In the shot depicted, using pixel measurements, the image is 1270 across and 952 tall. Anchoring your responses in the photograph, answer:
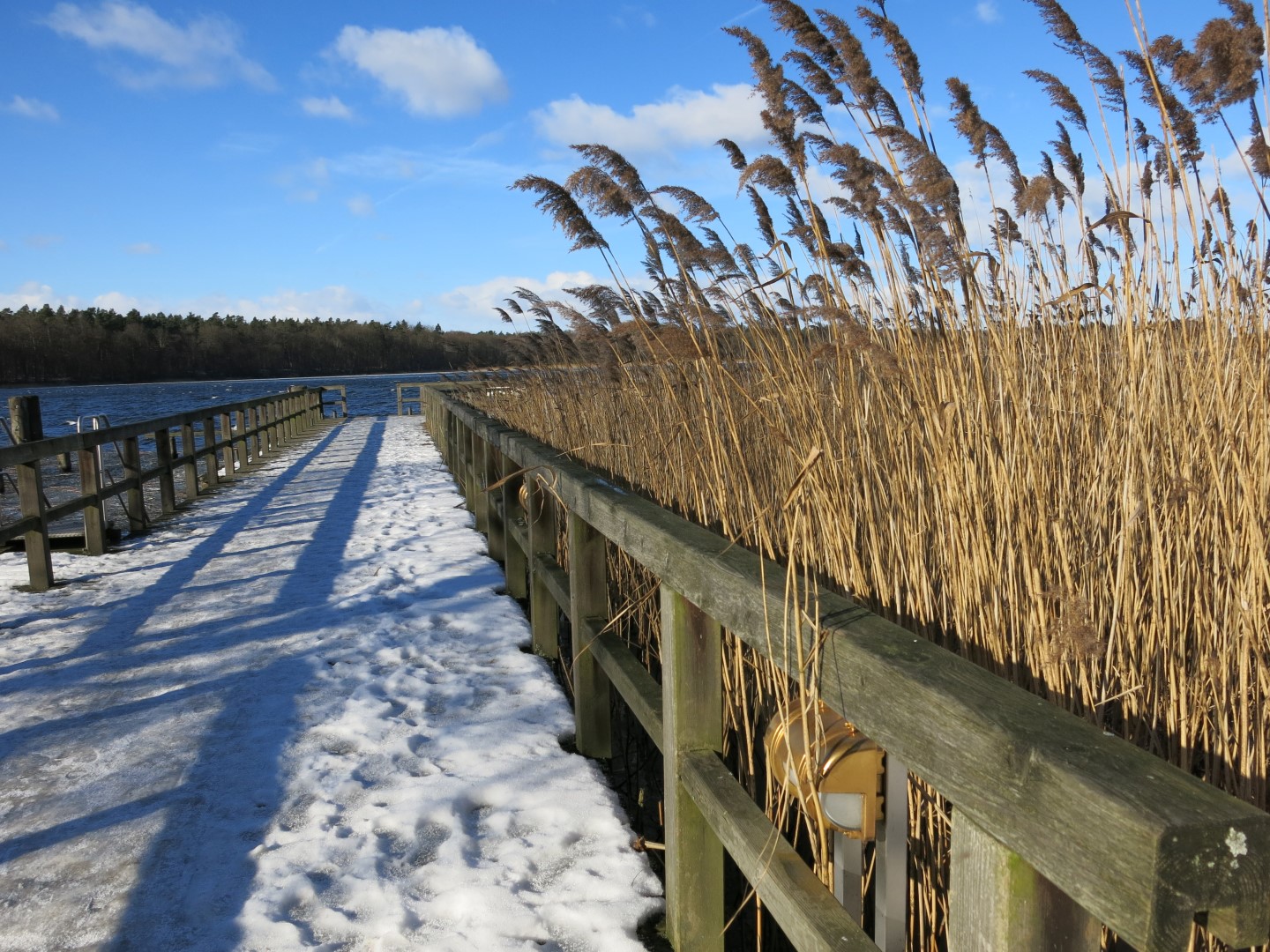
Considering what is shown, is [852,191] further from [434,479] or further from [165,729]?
[434,479]

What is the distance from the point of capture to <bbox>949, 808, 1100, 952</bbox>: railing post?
857 millimetres

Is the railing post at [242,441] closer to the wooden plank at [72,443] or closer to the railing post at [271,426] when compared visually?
the railing post at [271,426]

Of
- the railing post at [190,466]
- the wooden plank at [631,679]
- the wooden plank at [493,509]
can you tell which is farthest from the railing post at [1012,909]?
the railing post at [190,466]

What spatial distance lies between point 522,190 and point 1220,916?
99.8 inches

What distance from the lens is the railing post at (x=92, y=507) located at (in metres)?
5.56

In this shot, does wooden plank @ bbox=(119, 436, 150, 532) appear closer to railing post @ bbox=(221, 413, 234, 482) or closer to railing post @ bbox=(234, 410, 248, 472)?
railing post @ bbox=(221, 413, 234, 482)

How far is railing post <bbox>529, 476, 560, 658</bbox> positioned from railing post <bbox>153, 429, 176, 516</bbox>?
4.66 metres

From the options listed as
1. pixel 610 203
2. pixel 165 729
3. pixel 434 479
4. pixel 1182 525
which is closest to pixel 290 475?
pixel 434 479

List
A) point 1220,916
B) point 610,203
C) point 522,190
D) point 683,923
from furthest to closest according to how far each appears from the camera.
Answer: point 522,190
point 610,203
point 683,923
point 1220,916

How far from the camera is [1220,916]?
728 millimetres

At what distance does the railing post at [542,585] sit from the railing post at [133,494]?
3977 millimetres

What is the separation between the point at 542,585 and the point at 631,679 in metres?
1.37

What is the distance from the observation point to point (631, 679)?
2.31m

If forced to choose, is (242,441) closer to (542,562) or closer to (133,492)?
(133,492)
